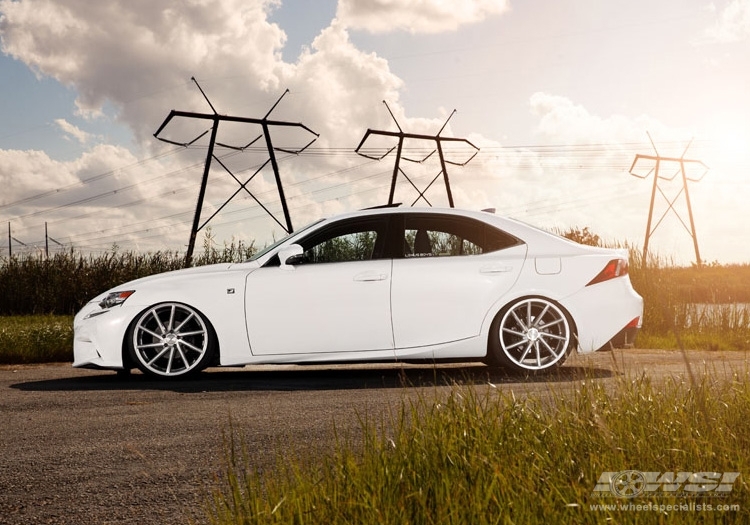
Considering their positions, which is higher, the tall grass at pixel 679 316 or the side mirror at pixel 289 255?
the side mirror at pixel 289 255

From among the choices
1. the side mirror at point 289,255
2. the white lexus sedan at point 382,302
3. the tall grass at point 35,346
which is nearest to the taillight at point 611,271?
the white lexus sedan at point 382,302

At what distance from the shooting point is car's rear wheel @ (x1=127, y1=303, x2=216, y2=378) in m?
8.27

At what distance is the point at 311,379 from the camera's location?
28.5ft

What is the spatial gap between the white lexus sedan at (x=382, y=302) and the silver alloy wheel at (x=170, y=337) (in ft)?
0.05

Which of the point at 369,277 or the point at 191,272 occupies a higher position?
the point at 191,272

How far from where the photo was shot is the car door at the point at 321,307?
8016 mm

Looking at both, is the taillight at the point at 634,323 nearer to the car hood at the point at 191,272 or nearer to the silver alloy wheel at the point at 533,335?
the silver alloy wheel at the point at 533,335

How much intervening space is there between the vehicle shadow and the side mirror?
1200 millimetres

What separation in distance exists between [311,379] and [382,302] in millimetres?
1311

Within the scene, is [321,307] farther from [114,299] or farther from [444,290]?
[114,299]

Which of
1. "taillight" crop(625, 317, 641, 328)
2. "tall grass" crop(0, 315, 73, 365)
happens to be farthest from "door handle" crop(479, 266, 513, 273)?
"tall grass" crop(0, 315, 73, 365)

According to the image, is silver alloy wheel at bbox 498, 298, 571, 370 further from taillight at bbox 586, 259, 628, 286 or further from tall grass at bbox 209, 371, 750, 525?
tall grass at bbox 209, 371, 750, 525

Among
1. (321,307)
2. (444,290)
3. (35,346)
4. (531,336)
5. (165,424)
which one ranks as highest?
(444,290)

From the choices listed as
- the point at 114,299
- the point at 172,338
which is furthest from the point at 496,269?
the point at 114,299
